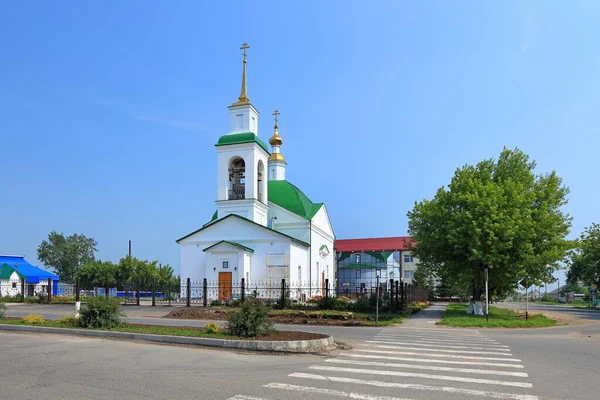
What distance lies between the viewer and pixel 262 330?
504 inches

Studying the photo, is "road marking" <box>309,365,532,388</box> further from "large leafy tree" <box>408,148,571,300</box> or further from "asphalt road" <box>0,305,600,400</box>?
"large leafy tree" <box>408,148,571,300</box>

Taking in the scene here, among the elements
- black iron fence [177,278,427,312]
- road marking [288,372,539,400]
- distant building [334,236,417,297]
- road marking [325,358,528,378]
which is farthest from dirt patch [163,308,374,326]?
distant building [334,236,417,297]

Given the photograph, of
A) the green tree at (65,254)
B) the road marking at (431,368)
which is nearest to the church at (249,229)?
the road marking at (431,368)

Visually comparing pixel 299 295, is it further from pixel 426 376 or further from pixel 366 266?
pixel 366 266

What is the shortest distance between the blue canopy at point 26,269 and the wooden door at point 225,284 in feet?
79.7

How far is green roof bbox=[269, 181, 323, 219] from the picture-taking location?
4212cm

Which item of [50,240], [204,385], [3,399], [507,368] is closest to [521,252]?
[507,368]

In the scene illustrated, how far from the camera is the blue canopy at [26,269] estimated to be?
47656mm

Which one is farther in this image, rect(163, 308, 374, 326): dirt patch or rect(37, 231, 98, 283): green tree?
rect(37, 231, 98, 283): green tree

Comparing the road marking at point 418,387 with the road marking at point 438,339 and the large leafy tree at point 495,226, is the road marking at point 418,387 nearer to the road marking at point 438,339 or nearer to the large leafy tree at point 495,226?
the road marking at point 438,339

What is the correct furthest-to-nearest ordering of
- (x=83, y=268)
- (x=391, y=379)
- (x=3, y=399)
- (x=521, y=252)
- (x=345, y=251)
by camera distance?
(x=345, y=251) → (x=83, y=268) → (x=521, y=252) → (x=391, y=379) → (x=3, y=399)

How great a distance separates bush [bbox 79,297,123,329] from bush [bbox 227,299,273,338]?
381cm

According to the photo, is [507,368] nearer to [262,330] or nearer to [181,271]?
[262,330]

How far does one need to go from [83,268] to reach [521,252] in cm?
5752
